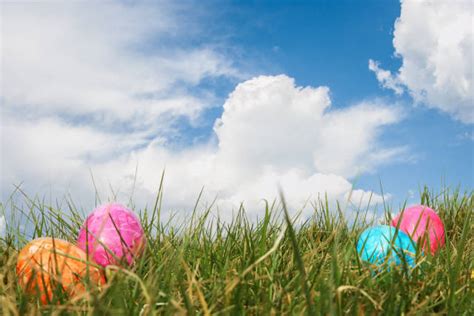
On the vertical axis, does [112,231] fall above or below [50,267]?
above

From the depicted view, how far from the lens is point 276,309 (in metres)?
1.80

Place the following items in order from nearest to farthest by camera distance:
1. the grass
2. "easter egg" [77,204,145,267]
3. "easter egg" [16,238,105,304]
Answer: the grass < "easter egg" [16,238,105,304] < "easter egg" [77,204,145,267]

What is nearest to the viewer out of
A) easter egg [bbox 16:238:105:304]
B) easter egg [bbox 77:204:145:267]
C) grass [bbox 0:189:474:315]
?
grass [bbox 0:189:474:315]

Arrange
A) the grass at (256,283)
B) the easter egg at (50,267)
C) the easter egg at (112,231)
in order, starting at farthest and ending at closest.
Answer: the easter egg at (112,231), the easter egg at (50,267), the grass at (256,283)

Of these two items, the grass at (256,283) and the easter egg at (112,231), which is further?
the easter egg at (112,231)

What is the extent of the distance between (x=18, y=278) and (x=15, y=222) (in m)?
1.02

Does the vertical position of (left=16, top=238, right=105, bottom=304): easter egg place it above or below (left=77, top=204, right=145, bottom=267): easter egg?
below

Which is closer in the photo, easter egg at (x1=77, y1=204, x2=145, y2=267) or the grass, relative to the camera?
the grass

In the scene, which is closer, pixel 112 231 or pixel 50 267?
pixel 50 267

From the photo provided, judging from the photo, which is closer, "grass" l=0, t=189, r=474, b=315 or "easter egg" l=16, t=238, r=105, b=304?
"grass" l=0, t=189, r=474, b=315

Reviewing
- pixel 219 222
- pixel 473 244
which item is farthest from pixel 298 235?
pixel 473 244

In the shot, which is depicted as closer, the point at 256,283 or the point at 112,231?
the point at 256,283

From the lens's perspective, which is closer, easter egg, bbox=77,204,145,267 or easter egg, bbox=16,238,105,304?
easter egg, bbox=16,238,105,304

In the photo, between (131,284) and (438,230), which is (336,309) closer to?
(131,284)
